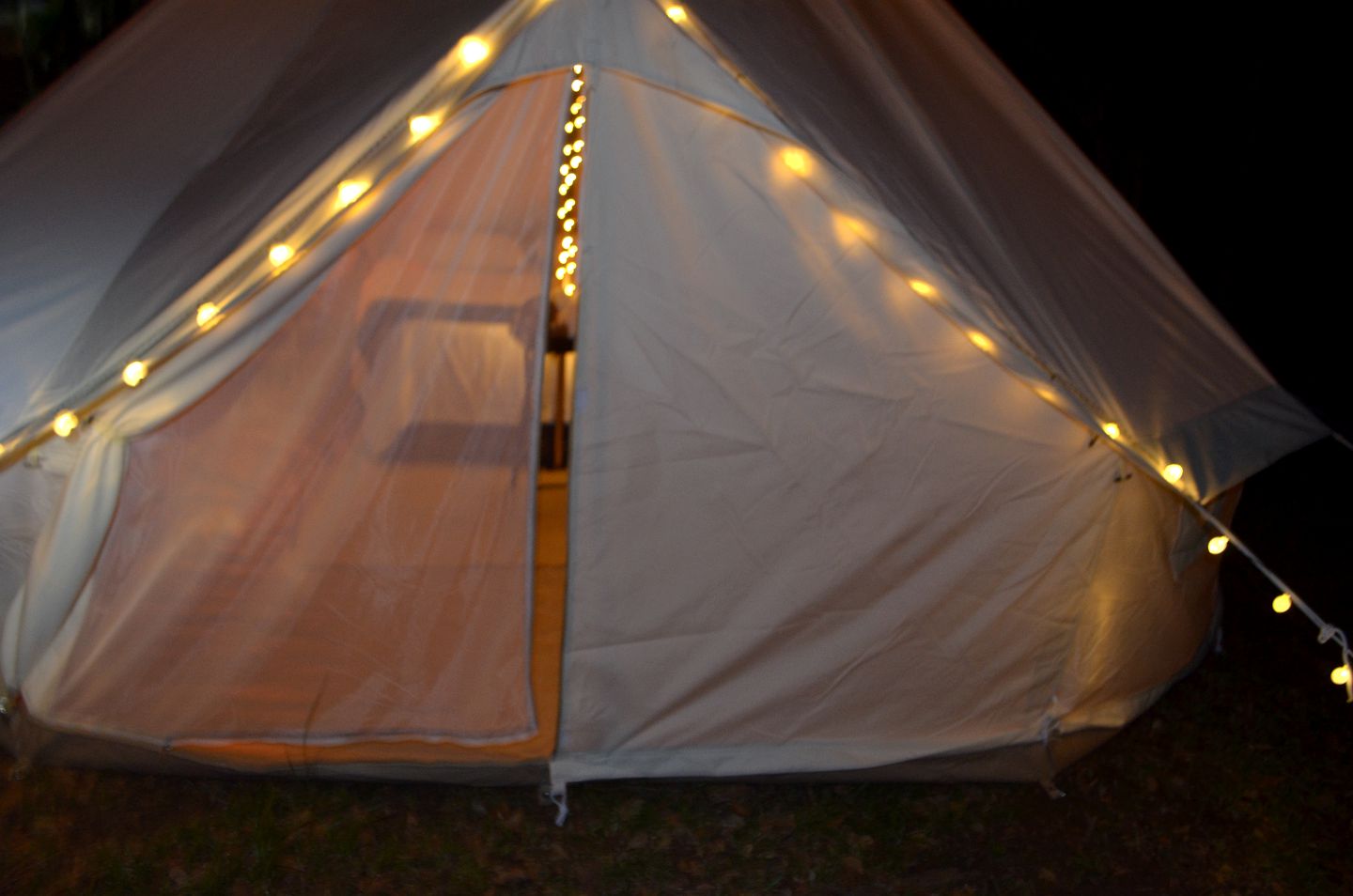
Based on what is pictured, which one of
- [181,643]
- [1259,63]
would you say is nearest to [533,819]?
[181,643]

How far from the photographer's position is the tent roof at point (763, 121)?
8.56 feet

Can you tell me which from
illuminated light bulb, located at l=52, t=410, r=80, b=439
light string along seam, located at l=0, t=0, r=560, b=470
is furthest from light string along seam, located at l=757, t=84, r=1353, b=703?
illuminated light bulb, located at l=52, t=410, r=80, b=439

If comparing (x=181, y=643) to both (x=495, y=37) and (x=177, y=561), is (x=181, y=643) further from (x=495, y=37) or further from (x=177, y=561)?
(x=495, y=37)

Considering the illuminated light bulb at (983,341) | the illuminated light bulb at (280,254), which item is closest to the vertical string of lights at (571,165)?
the illuminated light bulb at (280,254)

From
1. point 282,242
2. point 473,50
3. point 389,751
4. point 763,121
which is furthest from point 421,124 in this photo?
point 389,751

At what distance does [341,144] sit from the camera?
8.16ft

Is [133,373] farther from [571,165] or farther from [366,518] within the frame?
[571,165]

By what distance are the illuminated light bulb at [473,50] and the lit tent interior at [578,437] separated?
4 cm

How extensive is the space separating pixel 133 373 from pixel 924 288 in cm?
163

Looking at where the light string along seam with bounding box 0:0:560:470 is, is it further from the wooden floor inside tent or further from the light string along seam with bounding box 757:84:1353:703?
the wooden floor inside tent

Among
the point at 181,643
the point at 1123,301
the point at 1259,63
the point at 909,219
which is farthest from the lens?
the point at 1259,63

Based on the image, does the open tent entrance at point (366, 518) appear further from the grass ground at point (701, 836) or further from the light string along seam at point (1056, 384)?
the light string along seam at point (1056, 384)

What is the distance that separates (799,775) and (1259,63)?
5.75m

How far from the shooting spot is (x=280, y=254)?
254cm
